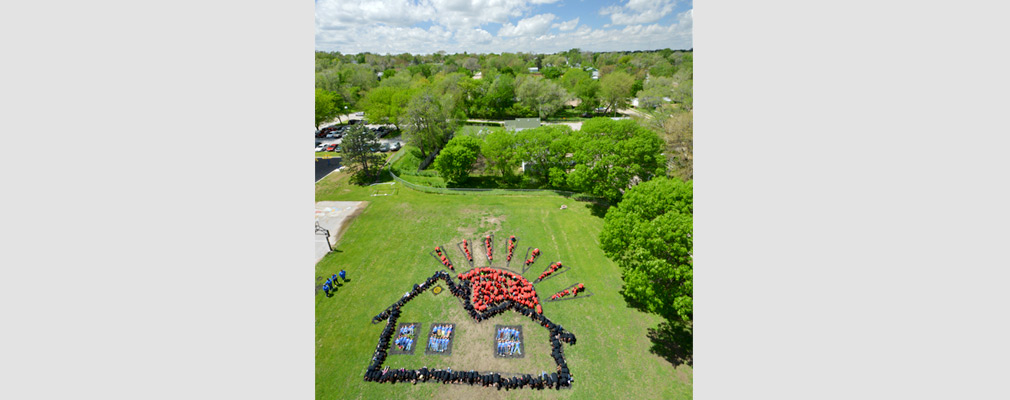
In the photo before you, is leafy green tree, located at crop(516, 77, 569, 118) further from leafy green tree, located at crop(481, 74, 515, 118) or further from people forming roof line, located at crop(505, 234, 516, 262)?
people forming roof line, located at crop(505, 234, 516, 262)

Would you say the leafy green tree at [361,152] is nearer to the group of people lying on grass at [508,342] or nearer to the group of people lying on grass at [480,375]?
the group of people lying on grass at [480,375]

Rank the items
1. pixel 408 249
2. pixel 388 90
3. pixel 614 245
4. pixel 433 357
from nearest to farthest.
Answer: pixel 433 357, pixel 614 245, pixel 408 249, pixel 388 90

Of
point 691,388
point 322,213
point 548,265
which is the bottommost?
point 691,388

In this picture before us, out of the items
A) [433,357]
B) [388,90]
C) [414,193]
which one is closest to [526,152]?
[414,193]

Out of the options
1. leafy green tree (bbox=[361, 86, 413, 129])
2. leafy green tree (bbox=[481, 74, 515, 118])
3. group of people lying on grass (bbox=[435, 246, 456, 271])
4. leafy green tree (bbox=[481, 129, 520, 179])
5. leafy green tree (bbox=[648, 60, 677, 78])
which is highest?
leafy green tree (bbox=[648, 60, 677, 78])

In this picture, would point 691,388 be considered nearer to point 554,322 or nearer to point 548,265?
point 554,322

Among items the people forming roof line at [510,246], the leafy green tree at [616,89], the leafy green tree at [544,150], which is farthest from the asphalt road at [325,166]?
the leafy green tree at [616,89]

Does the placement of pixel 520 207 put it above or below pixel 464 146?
below

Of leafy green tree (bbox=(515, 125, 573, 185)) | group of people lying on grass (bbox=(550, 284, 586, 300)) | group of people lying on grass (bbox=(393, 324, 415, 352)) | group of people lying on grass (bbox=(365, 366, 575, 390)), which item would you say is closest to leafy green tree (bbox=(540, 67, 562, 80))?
leafy green tree (bbox=(515, 125, 573, 185))
